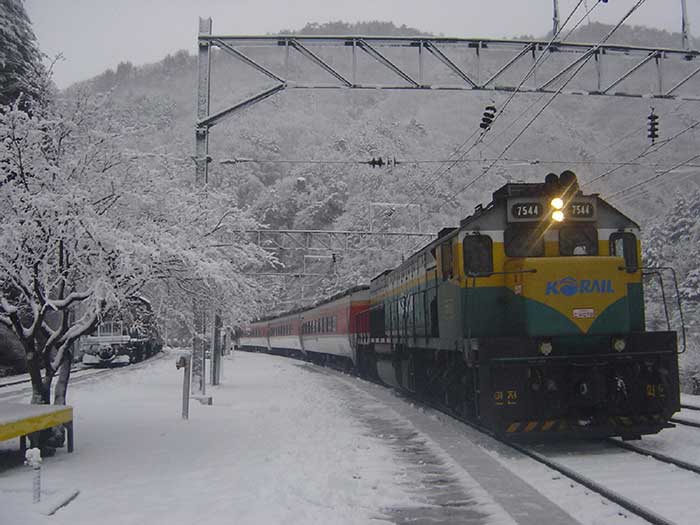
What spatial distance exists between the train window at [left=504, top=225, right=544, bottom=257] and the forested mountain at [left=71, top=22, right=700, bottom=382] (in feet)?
91.7

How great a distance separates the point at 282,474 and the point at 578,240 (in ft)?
18.5

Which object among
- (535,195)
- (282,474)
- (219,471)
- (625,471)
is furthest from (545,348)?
(219,471)

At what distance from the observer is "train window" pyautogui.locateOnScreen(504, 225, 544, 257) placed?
1066 centimetres

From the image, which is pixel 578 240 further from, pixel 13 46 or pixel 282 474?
pixel 13 46

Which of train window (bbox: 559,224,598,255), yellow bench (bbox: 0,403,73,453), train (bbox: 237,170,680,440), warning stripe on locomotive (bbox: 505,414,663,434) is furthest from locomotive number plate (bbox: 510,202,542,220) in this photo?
yellow bench (bbox: 0,403,73,453)

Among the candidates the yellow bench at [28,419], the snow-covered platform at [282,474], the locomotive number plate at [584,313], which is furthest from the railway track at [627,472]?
the yellow bench at [28,419]

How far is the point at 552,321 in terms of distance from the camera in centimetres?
991

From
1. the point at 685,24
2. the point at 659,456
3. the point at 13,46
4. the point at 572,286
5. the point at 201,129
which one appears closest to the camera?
the point at 659,456

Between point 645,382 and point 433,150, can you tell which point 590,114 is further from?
point 645,382

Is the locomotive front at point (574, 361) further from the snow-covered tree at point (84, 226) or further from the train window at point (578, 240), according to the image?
the snow-covered tree at point (84, 226)

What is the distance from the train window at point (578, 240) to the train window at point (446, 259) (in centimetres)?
174

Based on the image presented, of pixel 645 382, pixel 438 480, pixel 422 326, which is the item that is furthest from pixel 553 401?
pixel 422 326

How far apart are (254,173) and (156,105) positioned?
248 feet

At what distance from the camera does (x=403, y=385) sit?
17797mm
